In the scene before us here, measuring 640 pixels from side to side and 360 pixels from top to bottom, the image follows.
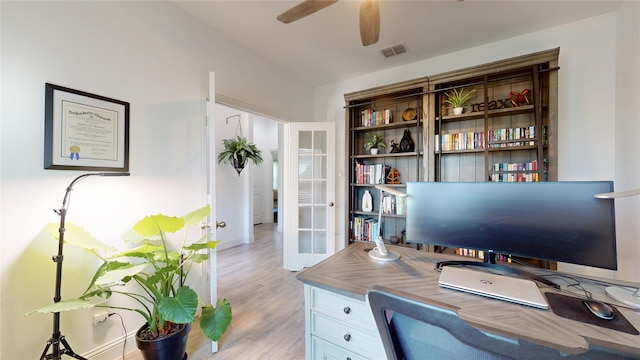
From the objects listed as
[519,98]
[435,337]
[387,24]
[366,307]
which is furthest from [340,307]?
[519,98]

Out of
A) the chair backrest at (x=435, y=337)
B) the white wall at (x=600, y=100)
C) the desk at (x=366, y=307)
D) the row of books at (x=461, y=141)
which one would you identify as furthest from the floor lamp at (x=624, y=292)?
the row of books at (x=461, y=141)

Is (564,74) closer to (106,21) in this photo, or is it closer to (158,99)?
(158,99)

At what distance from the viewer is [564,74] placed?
2.18 metres

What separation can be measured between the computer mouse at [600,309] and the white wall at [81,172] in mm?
2440

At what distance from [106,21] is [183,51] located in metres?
0.51

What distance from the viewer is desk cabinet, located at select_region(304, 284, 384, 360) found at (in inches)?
40.1

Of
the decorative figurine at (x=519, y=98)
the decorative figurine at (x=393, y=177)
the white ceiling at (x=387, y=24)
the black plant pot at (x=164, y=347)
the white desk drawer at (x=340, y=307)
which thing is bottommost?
the black plant pot at (x=164, y=347)

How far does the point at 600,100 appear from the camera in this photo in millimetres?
2043

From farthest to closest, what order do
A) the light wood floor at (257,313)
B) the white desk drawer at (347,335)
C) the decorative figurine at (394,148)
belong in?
the decorative figurine at (394,148)
the light wood floor at (257,313)
the white desk drawer at (347,335)

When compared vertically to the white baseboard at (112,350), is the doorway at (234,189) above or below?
above

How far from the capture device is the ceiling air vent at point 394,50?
2557mm

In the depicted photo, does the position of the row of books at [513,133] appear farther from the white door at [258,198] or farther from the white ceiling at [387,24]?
the white door at [258,198]

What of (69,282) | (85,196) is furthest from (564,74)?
(69,282)

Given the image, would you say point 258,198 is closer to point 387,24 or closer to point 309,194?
point 309,194
